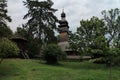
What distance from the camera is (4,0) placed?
4738 cm

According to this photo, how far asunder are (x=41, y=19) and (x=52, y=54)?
20.4m

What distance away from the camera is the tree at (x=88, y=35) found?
52.6 m

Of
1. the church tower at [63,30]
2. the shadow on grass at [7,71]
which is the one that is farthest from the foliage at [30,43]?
the shadow on grass at [7,71]

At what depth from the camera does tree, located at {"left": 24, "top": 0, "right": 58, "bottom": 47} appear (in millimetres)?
67438

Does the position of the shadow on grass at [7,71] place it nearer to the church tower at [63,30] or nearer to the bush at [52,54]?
the bush at [52,54]

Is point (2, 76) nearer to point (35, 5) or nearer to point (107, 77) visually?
point (107, 77)

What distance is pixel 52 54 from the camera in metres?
49.9

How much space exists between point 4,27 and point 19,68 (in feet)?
26.3

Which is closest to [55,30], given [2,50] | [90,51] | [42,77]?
[90,51]

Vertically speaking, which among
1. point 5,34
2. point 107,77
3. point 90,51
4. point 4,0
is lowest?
point 107,77

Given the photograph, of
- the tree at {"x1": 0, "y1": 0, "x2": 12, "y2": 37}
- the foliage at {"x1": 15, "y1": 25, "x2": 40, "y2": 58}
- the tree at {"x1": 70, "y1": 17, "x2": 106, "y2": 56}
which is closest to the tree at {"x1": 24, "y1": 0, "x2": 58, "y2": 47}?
the foliage at {"x1": 15, "y1": 25, "x2": 40, "y2": 58}

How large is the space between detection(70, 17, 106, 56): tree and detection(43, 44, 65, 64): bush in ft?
15.6

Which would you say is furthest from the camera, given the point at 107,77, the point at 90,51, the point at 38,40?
the point at 38,40

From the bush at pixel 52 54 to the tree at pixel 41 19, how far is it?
15695 mm
